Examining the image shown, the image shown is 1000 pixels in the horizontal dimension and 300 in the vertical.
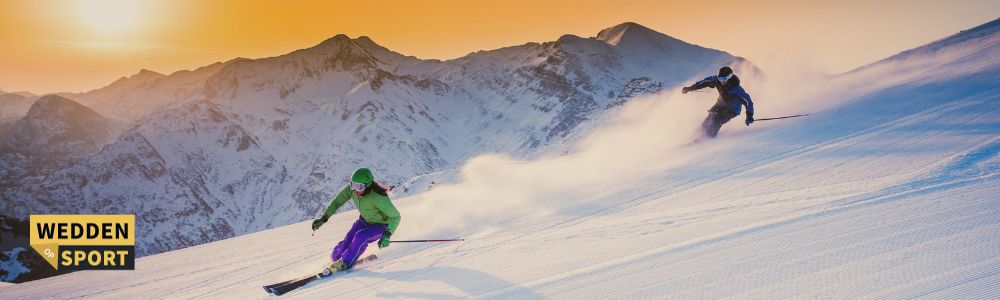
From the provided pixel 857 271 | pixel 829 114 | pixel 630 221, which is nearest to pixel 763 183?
pixel 630 221

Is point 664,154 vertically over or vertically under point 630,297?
over

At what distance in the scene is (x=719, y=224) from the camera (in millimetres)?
6055

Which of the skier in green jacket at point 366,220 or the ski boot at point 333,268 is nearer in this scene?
the ski boot at point 333,268

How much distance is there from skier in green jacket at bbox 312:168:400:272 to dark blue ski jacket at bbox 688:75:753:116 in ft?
32.3

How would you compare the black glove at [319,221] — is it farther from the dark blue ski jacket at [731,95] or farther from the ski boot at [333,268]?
the dark blue ski jacket at [731,95]

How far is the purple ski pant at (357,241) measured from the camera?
8383 millimetres

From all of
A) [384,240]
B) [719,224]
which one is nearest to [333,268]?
[384,240]

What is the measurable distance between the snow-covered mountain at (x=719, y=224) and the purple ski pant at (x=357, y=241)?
36 cm

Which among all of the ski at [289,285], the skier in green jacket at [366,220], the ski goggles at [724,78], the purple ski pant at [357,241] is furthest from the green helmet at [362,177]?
the ski goggles at [724,78]

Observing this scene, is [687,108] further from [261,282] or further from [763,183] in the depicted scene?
[261,282]

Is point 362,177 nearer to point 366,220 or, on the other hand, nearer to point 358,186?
point 358,186

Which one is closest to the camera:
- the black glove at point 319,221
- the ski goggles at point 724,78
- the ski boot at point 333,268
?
the ski boot at point 333,268

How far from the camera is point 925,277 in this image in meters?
3.63

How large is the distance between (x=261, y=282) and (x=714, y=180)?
8.20 metres
